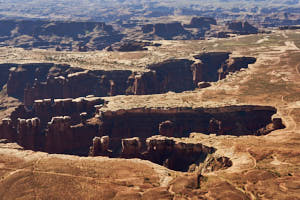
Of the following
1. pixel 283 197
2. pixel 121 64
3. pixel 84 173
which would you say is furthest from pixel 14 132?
pixel 121 64

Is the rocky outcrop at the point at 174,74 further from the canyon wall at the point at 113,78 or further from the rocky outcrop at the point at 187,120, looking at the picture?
the rocky outcrop at the point at 187,120

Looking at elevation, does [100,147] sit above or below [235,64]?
above

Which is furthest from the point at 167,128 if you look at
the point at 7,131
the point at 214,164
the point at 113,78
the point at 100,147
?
the point at 113,78

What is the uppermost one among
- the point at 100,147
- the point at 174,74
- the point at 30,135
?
the point at 100,147

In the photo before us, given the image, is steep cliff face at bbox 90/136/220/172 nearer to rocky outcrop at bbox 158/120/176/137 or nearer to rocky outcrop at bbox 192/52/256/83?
rocky outcrop at bbox 158/120/176/137

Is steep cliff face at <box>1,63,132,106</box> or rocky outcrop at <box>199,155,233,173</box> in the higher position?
rocky outcrop at <box>199,155,233,173</box>

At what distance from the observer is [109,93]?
481ft

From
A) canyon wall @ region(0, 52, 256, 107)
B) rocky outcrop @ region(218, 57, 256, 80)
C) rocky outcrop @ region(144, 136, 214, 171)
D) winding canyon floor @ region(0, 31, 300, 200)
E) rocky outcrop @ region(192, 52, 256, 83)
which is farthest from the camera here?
rocky outcrop @ region(192, 52, 256, 83)

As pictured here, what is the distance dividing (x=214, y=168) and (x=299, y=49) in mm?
119584

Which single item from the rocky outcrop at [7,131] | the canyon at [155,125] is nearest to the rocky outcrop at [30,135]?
the canyon at [155,125]

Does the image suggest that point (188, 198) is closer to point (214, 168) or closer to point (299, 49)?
point (214, 168)

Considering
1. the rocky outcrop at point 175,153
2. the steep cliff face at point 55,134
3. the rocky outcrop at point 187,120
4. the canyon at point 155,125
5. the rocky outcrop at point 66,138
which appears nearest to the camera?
the canyon at point 155,125

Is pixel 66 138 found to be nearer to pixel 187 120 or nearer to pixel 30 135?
pixel 30 135

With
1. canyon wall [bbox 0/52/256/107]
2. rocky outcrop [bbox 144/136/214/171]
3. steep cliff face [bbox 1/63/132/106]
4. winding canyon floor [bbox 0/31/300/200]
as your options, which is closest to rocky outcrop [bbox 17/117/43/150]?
winding canyon floor [bbox 0/31/300/200]
